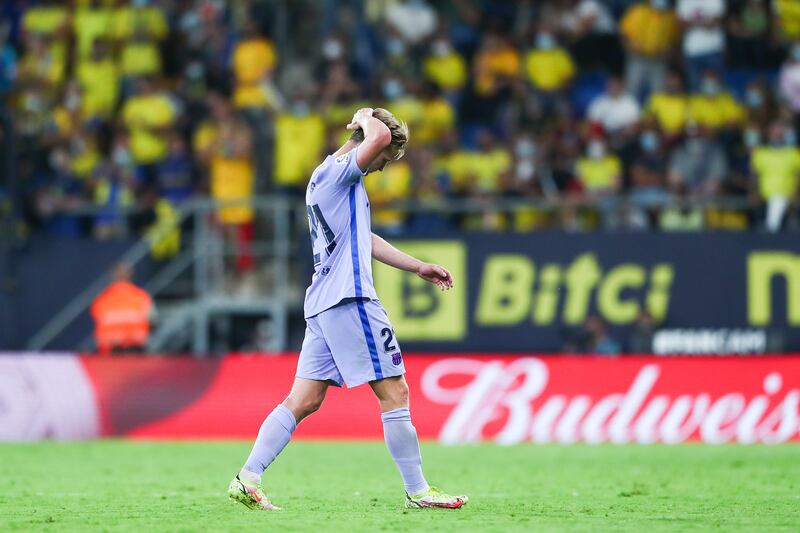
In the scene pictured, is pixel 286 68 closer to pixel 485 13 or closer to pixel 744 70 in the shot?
pixel 485 13

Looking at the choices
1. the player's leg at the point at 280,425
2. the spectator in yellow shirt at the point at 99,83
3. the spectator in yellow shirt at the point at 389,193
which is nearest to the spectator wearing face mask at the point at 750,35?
the spectator in yellow shirt at the point at 389,193

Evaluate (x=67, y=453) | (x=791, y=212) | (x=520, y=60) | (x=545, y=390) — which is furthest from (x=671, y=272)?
(x=67, y=453)

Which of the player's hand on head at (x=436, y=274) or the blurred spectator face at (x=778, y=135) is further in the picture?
the blurred spectator face at (x=778, y=135)

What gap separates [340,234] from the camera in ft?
29.0

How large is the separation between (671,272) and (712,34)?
4378 millimetres

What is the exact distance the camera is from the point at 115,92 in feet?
76.5

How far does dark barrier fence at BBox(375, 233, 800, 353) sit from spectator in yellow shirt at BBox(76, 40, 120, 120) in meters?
6.26

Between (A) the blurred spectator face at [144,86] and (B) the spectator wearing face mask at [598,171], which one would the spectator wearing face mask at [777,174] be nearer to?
(B) the spectator wearing face mask at [598,171]

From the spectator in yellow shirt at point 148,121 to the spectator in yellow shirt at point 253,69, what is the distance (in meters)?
1.16

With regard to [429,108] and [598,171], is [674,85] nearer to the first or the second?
[598,171]

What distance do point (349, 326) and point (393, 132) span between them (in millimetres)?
1213

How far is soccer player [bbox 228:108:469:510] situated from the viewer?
8.73m

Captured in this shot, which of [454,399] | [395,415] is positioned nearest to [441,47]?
[454,399]

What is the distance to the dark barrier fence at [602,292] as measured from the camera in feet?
62.8
